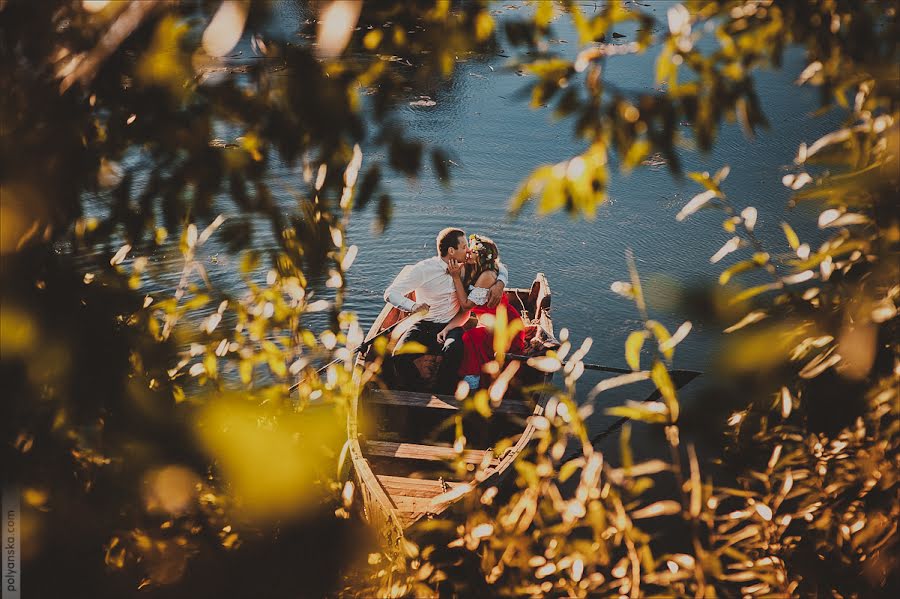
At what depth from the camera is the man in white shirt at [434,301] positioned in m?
A: 5.58

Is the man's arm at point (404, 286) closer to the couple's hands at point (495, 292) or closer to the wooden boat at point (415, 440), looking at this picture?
the wooden boat at point (415, 440)

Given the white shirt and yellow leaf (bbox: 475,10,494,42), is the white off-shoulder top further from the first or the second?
yellow leaf (bbox: 475,10,494,42)

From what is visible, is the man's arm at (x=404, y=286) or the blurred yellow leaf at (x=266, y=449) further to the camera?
the man's arm at (x=404, y=286)

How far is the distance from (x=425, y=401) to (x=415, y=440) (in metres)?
0.27

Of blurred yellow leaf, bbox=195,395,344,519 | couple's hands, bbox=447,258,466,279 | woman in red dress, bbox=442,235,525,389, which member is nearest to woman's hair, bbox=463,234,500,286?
woman in red dress, bbox=442,235,525,389

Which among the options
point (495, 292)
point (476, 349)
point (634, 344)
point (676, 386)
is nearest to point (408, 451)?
point (476, 349)

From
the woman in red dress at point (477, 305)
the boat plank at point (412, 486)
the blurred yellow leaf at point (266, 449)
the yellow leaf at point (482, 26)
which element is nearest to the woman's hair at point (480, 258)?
the woman in red dress at point (477, 305)

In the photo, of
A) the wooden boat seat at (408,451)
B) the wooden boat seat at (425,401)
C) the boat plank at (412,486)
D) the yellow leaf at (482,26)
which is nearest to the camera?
the yellow leaf at (482,26)

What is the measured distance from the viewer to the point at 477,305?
5.87m

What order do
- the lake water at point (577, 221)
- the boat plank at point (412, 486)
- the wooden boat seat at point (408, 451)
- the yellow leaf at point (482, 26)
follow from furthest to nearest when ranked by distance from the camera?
the lake water at point (577, 221) → the wooden boat seat at point (408, 451) → the boat plank at point (412, 486) → the yellow leaf at point (482, 26)

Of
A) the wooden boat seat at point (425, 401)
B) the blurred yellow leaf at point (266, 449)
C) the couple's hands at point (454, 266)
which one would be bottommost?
the wooden boat seat at point (425, 401)

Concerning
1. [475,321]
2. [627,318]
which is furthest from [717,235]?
[475,321]

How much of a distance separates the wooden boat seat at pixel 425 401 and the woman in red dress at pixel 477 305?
0.90ft

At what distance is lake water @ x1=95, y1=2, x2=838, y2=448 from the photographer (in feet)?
27.0
